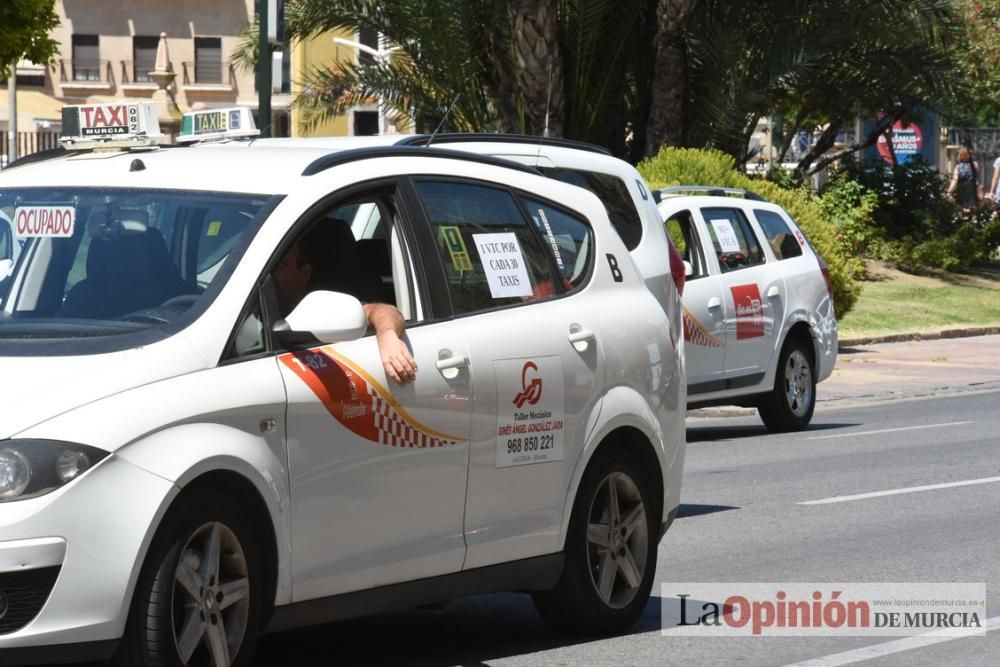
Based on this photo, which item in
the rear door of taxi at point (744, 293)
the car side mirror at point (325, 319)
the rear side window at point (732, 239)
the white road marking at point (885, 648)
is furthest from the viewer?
the rear side window at point (732, 239)

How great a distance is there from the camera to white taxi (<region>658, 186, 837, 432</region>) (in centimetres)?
1452

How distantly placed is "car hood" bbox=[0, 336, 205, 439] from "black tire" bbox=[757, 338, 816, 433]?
10.8 m

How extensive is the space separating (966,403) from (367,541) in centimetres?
1360

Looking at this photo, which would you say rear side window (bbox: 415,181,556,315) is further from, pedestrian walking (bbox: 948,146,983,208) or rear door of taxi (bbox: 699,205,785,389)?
pedestrian walking (bbox: 948,146,983,208)

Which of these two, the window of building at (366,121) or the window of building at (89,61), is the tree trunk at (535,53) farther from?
the window of building at (89,61)

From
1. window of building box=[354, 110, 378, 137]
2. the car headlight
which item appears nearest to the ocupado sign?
the car headlight

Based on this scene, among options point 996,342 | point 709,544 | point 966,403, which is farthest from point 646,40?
point 709,544

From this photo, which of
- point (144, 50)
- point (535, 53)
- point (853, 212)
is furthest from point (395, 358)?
point (144, 50)

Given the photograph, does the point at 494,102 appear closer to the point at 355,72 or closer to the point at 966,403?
the point at 355,72

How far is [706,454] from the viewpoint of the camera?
14023mm

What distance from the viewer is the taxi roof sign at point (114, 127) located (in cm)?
645

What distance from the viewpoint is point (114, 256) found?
572cm

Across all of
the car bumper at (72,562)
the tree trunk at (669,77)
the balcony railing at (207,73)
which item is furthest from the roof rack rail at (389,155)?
the balcony railing at (207,73)

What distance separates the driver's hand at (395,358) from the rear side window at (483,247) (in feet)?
1.52
